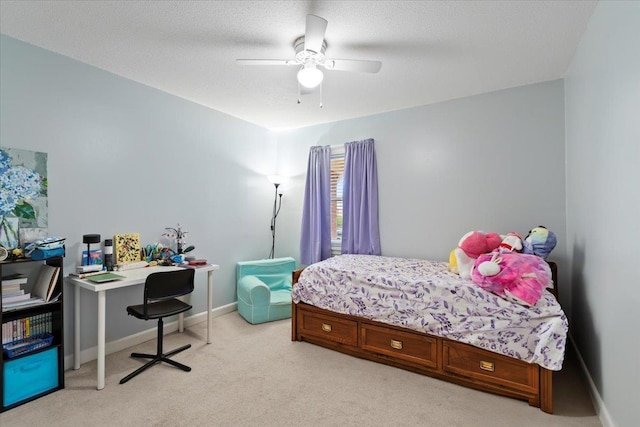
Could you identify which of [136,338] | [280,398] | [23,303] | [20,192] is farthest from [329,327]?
[20,192]

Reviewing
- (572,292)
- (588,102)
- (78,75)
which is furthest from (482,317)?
(78,75)

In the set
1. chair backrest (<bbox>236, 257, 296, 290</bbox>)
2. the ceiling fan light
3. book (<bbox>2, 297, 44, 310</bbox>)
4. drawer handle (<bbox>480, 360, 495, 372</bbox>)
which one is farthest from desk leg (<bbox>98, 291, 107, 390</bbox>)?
drawer handle (<bbox>480, 360, 495, 372</bbox>)

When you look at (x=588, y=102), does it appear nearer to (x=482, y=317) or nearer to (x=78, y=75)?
(x=482, y=317)

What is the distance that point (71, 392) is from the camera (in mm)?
2236

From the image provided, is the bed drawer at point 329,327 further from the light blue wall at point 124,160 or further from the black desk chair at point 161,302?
the light blue wall at point 124,160

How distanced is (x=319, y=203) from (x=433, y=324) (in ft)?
7.53

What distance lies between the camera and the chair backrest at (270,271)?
4.02m

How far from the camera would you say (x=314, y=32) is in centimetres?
188

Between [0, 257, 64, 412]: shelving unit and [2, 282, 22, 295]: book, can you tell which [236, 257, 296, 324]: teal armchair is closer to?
[0, 257, 64, 412]: shelving unit

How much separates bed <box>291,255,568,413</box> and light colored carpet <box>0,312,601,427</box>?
4.6 inches

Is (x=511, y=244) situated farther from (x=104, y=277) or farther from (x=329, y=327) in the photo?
(x=104, y=277)

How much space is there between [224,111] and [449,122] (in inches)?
106

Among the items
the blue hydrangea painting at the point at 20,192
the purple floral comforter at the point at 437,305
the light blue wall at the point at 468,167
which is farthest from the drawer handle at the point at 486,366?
the blue hydrangea painting at the point at 20,192

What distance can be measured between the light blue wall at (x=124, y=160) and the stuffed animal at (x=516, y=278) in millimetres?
2972
